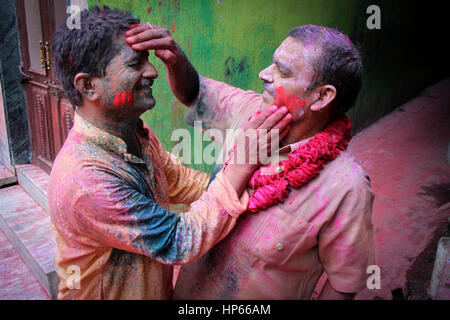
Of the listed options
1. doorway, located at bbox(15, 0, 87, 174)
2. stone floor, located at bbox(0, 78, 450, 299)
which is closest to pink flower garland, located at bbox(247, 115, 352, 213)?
stone floor, located at bbox(0, 78, 450, 299)

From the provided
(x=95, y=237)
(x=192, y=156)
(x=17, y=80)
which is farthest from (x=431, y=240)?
(x=17, y=80)

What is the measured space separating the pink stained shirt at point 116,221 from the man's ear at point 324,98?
0.55 metres

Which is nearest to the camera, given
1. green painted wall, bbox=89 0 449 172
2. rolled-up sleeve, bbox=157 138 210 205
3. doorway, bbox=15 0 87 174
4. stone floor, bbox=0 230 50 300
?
rolled-up sleeve, bbox=157 138 210 205

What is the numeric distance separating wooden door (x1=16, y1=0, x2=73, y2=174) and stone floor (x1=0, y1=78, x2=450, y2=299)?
1258 millimetres

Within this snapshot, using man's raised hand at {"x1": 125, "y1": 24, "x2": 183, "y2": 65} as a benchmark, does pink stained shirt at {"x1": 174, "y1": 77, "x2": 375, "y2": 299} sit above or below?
below

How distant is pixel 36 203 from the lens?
4223mm

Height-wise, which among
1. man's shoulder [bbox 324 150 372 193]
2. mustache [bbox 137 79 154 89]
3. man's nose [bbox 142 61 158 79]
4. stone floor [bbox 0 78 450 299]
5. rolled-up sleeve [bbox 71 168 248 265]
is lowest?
stone floor [bbox 0 78 450 299]

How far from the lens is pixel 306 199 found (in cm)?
158

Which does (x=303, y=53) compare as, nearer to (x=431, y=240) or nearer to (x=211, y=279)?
(x=211, y=279)

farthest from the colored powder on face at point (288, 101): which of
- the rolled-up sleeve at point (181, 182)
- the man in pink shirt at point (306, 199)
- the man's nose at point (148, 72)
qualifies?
the rolled-up sleeve at point (181, 182)

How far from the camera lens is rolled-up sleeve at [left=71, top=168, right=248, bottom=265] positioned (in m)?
1.39

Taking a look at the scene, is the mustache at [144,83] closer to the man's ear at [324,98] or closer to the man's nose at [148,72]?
the man's nose at [148,72]

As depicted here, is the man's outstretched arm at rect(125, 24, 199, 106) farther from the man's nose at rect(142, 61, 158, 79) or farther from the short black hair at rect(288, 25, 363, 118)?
the short black hair at rect(288, 25, 363, 118)

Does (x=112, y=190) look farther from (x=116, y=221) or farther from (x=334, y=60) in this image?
(x=334, y=60)
